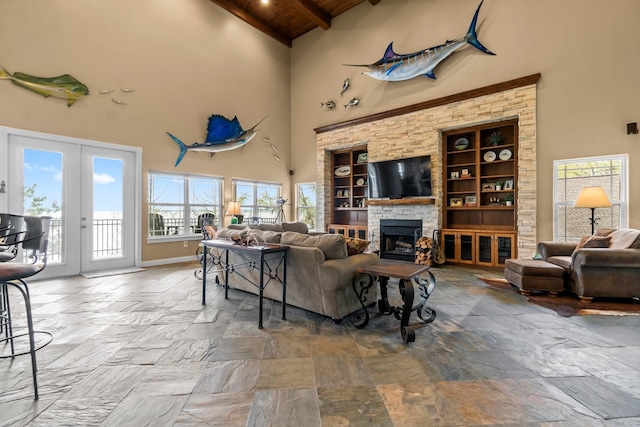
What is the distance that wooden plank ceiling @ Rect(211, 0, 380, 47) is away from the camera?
7.24 m

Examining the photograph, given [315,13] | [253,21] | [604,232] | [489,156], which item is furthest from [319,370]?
[253,21]

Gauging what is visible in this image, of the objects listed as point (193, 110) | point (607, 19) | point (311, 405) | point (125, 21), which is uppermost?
point (125, 21)

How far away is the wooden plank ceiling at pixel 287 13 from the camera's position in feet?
23.7

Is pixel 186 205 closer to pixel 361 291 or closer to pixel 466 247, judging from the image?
pixel 361 291

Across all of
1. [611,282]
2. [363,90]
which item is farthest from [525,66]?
[611,282]

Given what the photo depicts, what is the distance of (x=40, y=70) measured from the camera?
4613mm

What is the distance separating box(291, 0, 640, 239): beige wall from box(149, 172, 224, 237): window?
4.23 metres

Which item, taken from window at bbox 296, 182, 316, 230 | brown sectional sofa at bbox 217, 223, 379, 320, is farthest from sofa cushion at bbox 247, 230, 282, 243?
window at bbox 296, 182, 316, 230

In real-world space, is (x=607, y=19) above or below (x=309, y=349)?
above

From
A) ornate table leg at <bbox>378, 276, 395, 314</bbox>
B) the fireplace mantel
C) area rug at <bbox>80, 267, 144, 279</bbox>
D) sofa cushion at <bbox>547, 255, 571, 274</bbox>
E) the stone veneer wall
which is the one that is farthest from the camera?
the fireplace mantel

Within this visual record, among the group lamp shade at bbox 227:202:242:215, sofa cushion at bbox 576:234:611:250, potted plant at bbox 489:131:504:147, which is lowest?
sofa cushion at bbox 576:234:611:250

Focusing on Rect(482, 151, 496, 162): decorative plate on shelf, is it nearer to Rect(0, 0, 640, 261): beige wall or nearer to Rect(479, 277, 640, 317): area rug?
Rect(0, 0, 640, 261): beige wall

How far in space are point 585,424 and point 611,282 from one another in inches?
115

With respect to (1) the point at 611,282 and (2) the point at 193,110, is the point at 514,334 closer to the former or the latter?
(1) the point at 611,282
